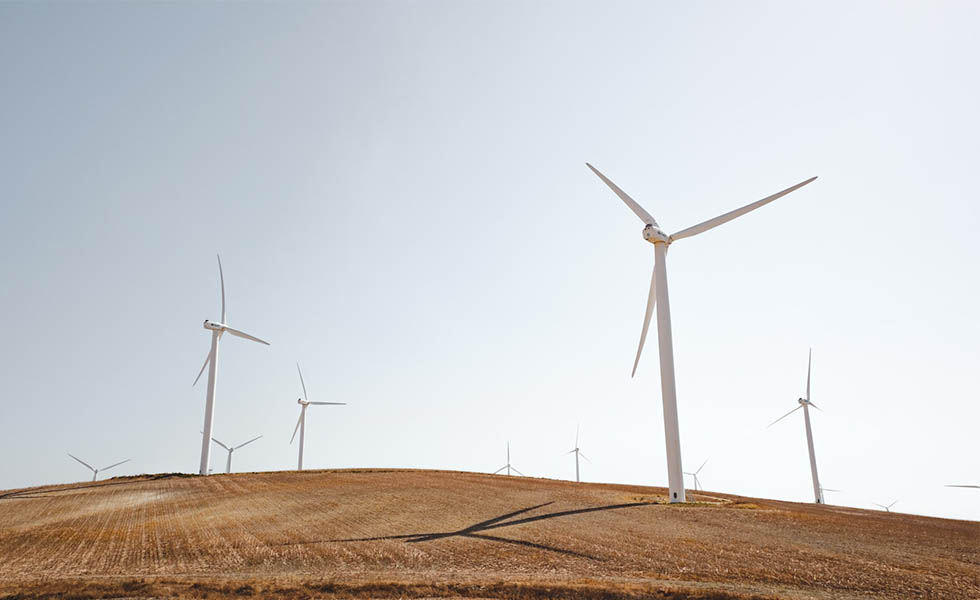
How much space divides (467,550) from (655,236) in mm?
27351

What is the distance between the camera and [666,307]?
1559 inches

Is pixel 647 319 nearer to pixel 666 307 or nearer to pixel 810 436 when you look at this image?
pixel 666 307

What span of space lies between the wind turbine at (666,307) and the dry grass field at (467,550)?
263 centimetres

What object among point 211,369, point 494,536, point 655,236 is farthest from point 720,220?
point 211,369

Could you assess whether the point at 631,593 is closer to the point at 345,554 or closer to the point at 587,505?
the point at 345,554

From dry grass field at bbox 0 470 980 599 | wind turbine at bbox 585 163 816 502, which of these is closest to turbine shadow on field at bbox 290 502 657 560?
dry grass field at bbox 0 470 980 599

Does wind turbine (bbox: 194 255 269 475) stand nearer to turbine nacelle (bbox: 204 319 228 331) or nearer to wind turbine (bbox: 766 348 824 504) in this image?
turbine nacelle (bbox: 204 319 228 331)

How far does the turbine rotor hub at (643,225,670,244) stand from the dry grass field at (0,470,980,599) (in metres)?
17.0

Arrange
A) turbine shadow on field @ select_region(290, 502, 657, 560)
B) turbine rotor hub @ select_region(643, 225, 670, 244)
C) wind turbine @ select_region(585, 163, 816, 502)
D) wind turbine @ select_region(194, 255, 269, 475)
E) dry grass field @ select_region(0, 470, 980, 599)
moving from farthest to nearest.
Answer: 1. wind turbine @ select_region(194, 255, 269, 475)
2. turbine rotor hub @ select_region(643, 225, 670, 244)
3. wind turbine @ select_region(585, 163, 816, 502)
4. turbine shadow on field @ select_region(290, 502, 657, 560)
5. dry grass field @ select_region(0, 470, 980, 599)

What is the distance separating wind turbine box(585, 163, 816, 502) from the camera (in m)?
37.0

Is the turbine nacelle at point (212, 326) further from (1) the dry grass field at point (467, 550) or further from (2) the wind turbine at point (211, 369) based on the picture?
(1) the dry grass field at point (467, 550)

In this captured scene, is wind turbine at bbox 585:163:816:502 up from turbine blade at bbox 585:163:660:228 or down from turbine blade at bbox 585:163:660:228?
down

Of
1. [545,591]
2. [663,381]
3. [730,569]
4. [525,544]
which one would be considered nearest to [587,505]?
[663,381]

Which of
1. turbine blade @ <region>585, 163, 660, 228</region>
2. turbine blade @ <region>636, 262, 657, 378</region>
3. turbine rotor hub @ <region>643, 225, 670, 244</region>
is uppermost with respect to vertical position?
turbine blade @ <region>585, 163, 660, 228</region>
